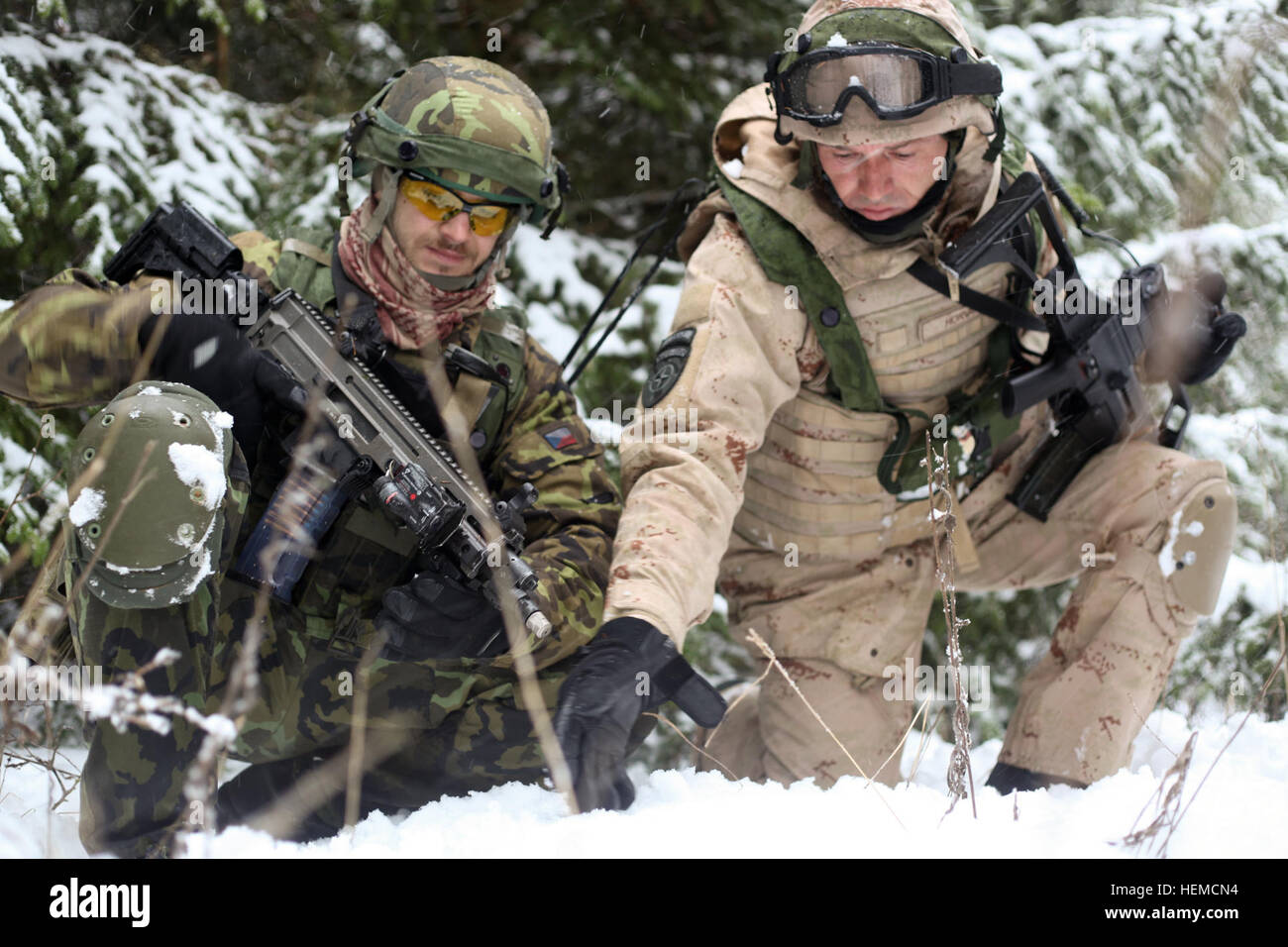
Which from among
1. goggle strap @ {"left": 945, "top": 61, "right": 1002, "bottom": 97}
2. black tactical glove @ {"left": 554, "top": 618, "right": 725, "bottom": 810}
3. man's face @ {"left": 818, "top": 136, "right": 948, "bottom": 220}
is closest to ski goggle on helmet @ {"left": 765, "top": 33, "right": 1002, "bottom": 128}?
goggle strap @ {"left": 945, "top": 61, "right": 1002, "bottom": 97}

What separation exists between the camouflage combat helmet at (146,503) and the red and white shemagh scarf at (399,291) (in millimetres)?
922

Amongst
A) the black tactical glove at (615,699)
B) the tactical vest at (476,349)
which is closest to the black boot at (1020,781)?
the black tactical glove at (615,699)

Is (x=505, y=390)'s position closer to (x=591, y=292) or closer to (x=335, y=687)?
(x=335, y=687)

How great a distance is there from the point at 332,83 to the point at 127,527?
326cm

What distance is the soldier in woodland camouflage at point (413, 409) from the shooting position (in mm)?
2496

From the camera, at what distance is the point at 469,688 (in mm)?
2926

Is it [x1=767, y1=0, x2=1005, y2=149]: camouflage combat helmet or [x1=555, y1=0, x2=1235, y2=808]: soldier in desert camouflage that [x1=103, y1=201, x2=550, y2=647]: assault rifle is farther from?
[x1=767, y1=0, x2=1005, y2=149]: camouflage combat helmet

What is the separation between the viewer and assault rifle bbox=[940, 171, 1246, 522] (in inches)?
123

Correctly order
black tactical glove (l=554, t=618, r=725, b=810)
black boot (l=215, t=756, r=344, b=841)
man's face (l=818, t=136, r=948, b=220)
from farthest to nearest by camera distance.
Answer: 1. man's face (l=818, t=136, r=948, b=220)
2. black boot (l=215, t=756, r=344, b=841)
3. black tactical glove (l=554, t=618, r=725, b=810)

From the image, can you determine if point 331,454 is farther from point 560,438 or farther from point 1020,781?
point 1020,781

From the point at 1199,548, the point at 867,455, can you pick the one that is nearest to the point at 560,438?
the point at 867,455

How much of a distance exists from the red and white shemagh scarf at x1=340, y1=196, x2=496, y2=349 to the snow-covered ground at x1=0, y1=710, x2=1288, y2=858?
1.17 m

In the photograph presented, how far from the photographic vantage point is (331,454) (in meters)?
2.63
